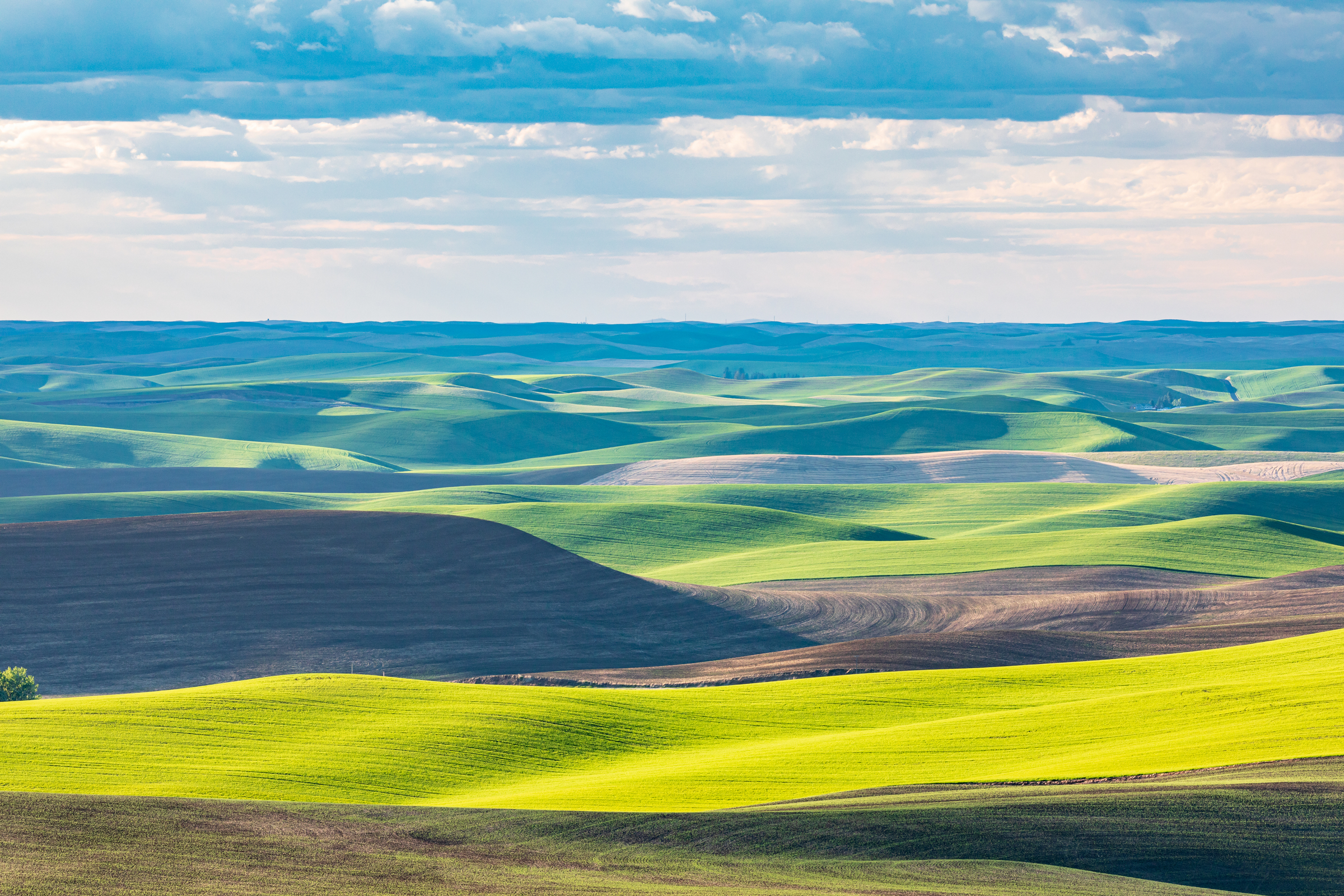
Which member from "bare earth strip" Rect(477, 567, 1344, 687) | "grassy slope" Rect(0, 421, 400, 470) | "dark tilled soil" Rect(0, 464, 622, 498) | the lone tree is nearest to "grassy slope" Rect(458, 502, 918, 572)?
"bare earth strip" Rect(477, 567, 1344, 687)

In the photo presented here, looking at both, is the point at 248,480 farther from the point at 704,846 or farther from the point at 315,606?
the point at 704,846

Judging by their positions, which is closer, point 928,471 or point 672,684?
point 672,684

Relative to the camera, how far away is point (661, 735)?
98.9 feet

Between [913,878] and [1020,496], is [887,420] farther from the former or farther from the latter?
[913,878]

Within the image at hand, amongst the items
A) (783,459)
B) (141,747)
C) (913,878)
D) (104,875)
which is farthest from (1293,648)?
(783,459)

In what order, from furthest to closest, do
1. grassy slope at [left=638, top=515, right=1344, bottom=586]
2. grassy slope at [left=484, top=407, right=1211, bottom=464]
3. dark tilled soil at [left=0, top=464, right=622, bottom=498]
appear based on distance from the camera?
grassy slope at [left=484, top=407, right=1211, bottom=464]
dark tilled soil at [left=0, top=464, right=622, bottom=498]
grassy slope at [left=638, top=515, right=1344, bottom=586]

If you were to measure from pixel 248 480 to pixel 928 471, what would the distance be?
45.3 metres

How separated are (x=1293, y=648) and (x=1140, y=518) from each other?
41037 mm

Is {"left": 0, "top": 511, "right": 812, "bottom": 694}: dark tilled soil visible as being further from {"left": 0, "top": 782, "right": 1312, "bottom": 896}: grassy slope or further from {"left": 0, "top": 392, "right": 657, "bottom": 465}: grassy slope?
{"left": 0, "top": 392, "right": 657, "bottom": 465}: grassy slope

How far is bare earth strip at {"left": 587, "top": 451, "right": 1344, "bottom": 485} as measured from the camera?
323 feet

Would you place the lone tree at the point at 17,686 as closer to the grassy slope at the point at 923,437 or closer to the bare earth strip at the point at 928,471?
the bare earth strip at the point at 928,471

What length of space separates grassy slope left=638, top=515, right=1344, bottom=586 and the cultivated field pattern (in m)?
0.30

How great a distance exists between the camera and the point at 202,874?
16109mm

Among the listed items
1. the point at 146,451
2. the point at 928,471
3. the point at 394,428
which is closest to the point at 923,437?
the point at 928,471
